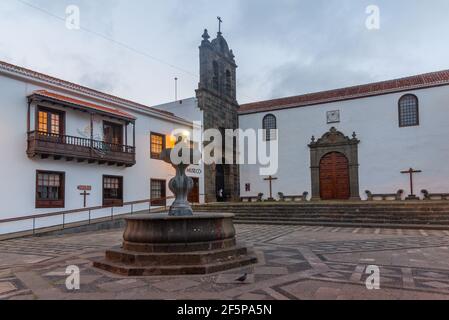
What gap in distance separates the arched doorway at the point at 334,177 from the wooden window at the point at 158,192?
27.9 feet

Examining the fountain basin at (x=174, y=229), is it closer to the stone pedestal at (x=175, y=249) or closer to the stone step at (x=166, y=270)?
the stone pedestal at (x=175, y=249)

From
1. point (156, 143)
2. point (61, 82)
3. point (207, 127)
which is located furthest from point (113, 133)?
point (207, 127)

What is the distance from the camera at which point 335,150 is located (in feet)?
66.8

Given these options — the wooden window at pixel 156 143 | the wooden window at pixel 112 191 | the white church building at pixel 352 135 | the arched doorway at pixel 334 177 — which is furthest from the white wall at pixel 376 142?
the wooden window at pixel 112 191

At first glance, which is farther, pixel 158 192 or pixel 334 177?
pixel 334 177

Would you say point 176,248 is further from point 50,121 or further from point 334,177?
point 334,177

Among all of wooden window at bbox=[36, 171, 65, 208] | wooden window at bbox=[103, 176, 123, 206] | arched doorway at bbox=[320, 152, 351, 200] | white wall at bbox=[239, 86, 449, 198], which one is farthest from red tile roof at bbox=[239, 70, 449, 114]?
wooden window at bbox=[36, 171, 65, 208]

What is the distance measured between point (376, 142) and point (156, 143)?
11.1 meters

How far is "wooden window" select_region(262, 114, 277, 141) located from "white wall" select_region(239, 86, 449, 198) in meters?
0.29

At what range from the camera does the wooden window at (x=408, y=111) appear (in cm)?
1864

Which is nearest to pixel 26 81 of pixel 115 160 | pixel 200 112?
pixel 115 160

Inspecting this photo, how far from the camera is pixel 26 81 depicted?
1274 centimetres

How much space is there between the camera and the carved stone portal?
1977cm

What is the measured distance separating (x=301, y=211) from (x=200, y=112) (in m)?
8.49
